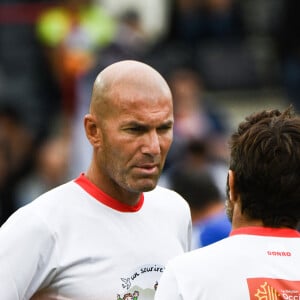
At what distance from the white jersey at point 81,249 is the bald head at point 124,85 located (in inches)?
14.7

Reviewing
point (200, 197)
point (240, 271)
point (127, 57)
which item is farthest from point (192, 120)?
point (240, 271)

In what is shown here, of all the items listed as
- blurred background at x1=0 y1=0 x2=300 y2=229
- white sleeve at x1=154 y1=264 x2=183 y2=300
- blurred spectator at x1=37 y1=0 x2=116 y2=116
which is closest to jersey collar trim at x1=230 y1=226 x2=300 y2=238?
white sleeve at x1=154 y1=264 x2=183 y2=300

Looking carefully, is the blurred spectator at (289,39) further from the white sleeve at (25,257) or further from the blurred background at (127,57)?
the white sleeve at (25,257)

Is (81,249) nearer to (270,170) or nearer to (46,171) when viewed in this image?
(270,170)

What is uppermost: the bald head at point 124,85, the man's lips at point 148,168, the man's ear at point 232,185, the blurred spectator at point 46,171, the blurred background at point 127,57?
the blurred background at point 127,57

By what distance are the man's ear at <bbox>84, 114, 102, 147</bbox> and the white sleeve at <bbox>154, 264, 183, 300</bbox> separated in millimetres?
804

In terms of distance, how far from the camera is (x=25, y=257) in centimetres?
490

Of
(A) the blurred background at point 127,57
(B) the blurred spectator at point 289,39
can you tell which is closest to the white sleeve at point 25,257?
(A) the blurred background at point 127,57

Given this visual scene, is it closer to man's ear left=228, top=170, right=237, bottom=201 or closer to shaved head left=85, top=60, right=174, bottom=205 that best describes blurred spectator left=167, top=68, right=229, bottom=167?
shaved head left=85, top=60, right=174, bottom=205

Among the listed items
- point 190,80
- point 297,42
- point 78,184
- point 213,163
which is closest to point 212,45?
point 297,42

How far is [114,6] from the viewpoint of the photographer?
15.6 metres

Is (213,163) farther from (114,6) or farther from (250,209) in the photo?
(250,209)

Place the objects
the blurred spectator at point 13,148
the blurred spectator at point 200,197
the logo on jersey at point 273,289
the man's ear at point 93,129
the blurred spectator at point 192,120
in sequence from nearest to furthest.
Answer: the logo on jersey at point 273,289 → the man's ear at point 93,129 → the blurred spectator at point 200,197 → the blurred spectator at point 192,120 → the blurred spectator at point 13,148

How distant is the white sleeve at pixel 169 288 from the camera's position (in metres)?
4.53
